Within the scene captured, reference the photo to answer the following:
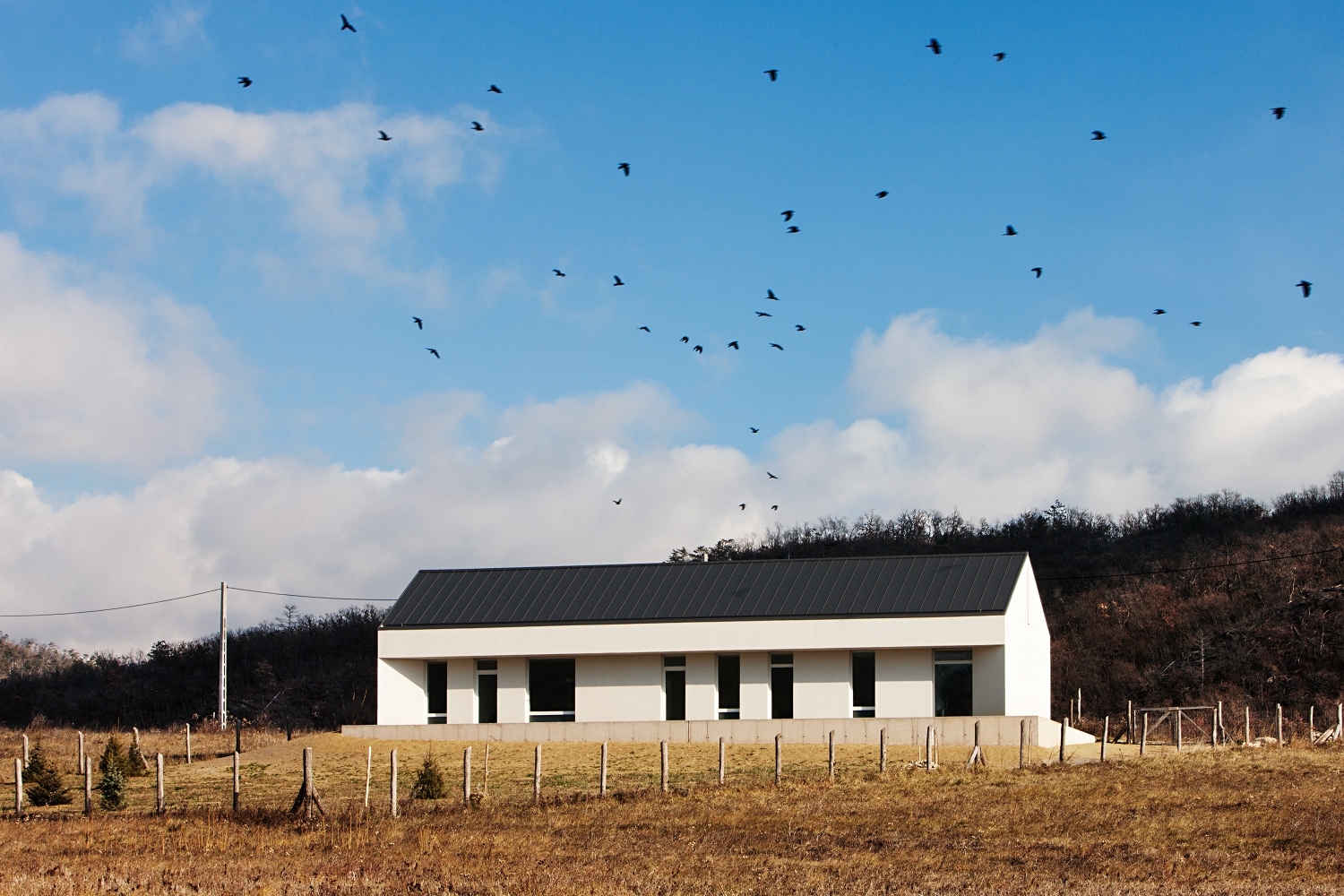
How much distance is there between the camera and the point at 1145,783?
28.0 meters

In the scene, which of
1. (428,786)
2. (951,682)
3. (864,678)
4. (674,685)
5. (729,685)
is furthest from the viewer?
(674,685)

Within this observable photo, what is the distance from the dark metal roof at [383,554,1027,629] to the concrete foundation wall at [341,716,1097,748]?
3.30 meters

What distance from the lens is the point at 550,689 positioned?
46312mm

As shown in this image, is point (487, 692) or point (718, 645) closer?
point (718, 645)

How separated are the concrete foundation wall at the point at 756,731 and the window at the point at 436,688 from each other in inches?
66.2

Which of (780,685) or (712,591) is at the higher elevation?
(712,591)

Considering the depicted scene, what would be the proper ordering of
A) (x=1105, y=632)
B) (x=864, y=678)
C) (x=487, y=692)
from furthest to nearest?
(x=1105, y=632)
(x=487, y=692)
(x=864, y=678)

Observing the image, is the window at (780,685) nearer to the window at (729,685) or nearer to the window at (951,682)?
the window at (729,685)

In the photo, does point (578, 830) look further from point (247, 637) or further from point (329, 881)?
point (247, 637)

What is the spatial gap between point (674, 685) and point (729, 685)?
1783mm

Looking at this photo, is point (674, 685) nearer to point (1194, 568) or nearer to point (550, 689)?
point (550, 689)

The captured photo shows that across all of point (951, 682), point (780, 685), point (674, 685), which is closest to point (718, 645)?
point (674, 685)

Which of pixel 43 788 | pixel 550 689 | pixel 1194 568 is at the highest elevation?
pixel 1194 568

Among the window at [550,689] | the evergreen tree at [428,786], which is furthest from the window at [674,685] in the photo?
the evergreen tree at [428,786]
